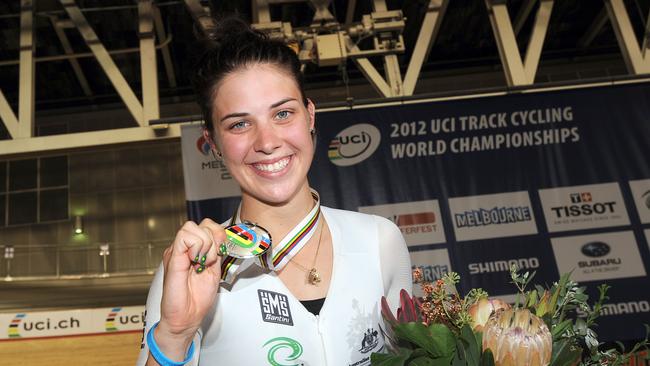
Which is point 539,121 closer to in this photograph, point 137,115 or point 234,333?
point 137,115

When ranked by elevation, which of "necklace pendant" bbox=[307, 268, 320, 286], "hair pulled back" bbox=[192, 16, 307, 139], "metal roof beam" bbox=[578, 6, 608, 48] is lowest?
"necklace pendant" bbox=[307, 268, 320, 286]

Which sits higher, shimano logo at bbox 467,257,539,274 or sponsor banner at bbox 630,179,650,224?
sponsor banner at bbox 630,179,650,224

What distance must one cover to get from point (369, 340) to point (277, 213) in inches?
14.3

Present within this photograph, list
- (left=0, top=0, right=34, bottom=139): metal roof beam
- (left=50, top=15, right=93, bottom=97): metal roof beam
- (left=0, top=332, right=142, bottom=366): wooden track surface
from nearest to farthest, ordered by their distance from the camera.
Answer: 1. (left=0, top=0, right=34, bottom=139): metal roof beam
2. (left=0, top=332, right=142, bottom=366): wooden track surface
3. (left=50, top=15, right=93, bottom=97): metal roof beam

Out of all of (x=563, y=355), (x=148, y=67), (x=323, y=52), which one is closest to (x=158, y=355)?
(x=563, y=355)

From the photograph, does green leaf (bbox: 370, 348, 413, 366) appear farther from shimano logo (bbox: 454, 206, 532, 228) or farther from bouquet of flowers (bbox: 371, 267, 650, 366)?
shimano logo (bbox: 454, 206, 532, 228)

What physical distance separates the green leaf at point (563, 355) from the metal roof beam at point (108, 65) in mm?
4544

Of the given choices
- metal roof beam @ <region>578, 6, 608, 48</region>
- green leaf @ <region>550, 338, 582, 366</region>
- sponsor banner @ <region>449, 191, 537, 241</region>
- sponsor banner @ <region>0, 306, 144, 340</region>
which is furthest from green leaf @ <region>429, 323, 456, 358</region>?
metal roof beam @ <region>578, 6, 608, 48</region>

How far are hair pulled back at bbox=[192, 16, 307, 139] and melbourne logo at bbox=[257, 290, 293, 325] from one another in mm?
426

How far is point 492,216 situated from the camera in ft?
14.6

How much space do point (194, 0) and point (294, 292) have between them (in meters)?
4.04

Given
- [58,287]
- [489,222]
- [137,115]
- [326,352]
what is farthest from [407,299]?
[58,287]

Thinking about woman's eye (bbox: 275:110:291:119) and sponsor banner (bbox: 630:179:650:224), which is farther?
sponsor banner (bbox: 630:179:650:224)

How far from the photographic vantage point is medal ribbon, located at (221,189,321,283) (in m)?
1.40
